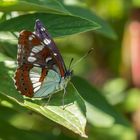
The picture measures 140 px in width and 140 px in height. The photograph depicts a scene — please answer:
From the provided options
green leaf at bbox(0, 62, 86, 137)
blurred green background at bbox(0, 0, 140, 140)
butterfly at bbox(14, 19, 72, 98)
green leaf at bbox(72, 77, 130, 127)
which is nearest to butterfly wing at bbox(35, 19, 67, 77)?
butterfly at bbox(14, 19, 72, 98)

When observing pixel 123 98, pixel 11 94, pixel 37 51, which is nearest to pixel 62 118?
pixel 11 94

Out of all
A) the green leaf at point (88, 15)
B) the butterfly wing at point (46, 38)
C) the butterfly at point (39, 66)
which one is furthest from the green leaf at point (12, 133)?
the green leaf at point (88, 15)

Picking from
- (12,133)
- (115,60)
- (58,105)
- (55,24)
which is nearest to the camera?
(58,105)

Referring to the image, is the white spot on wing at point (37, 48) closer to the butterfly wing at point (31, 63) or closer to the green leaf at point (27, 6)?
the butterfly wing at point (31, 63)

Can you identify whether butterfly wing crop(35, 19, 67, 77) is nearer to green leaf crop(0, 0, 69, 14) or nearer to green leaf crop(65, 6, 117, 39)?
green leaf crop(0, 0, 69, 14)

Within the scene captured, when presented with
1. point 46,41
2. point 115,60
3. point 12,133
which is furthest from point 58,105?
point 115,60

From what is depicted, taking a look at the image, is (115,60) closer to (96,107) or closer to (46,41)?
(96,107)
